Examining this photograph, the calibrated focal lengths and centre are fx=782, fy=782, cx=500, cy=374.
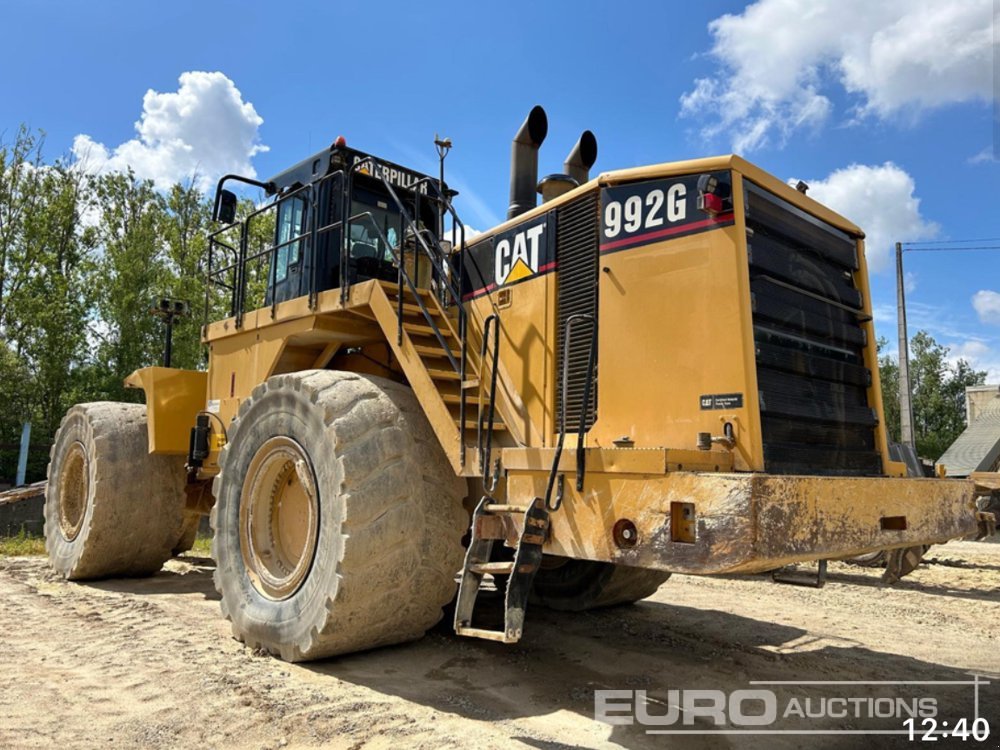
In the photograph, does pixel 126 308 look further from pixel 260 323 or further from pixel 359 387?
pixel 359 387

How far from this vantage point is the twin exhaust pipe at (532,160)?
6191mm

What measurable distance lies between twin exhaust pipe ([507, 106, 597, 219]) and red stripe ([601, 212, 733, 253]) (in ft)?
5.05

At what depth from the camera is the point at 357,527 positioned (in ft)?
14.8

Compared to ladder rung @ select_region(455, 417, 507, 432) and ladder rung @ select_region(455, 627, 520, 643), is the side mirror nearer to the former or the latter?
ladder rung @ select_region(455, 417, 507, 432)

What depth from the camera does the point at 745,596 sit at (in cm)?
842

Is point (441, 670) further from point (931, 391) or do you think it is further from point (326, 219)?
point (931, 391)

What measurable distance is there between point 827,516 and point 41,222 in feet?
87.0

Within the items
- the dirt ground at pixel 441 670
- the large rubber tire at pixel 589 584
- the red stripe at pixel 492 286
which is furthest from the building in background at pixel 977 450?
the red stripe at pixel 492 286

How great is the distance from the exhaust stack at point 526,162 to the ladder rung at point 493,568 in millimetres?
3036

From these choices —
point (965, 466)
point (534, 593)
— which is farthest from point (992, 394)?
point (534, 593)

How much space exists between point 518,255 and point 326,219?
229cm

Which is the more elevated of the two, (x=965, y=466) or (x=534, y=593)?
(x=965, y=466)

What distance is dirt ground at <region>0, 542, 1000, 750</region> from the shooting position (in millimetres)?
3789
